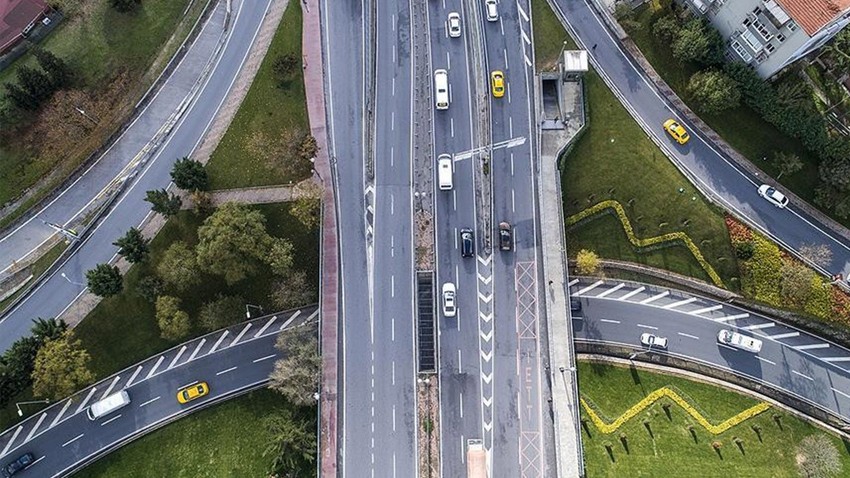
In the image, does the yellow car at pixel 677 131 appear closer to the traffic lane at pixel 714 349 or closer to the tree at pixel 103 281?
the traffic lane at pixel 714 349

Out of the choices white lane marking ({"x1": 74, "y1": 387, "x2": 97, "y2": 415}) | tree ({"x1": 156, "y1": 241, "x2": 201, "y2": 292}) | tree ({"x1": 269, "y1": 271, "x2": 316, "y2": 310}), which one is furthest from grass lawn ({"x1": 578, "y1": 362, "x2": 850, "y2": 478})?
white lane marking ({"x1": 74, "y1": 387, "x2": 97, "y2": 415})

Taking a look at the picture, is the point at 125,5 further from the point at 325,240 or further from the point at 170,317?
the point at 170,317

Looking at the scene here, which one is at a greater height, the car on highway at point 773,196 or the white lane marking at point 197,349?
the car on highway at point 773,196

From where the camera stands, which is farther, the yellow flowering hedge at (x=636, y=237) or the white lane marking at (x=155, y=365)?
the yellow flowering hedge at (x=636, y=237)

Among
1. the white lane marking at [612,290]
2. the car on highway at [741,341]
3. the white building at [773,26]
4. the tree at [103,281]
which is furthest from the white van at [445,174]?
the tree at [103,281]

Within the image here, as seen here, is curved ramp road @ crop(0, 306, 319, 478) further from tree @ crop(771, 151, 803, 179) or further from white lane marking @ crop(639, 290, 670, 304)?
tree @ crop(771, 151, 803, 179)

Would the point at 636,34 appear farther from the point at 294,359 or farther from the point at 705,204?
the point at 294,359
